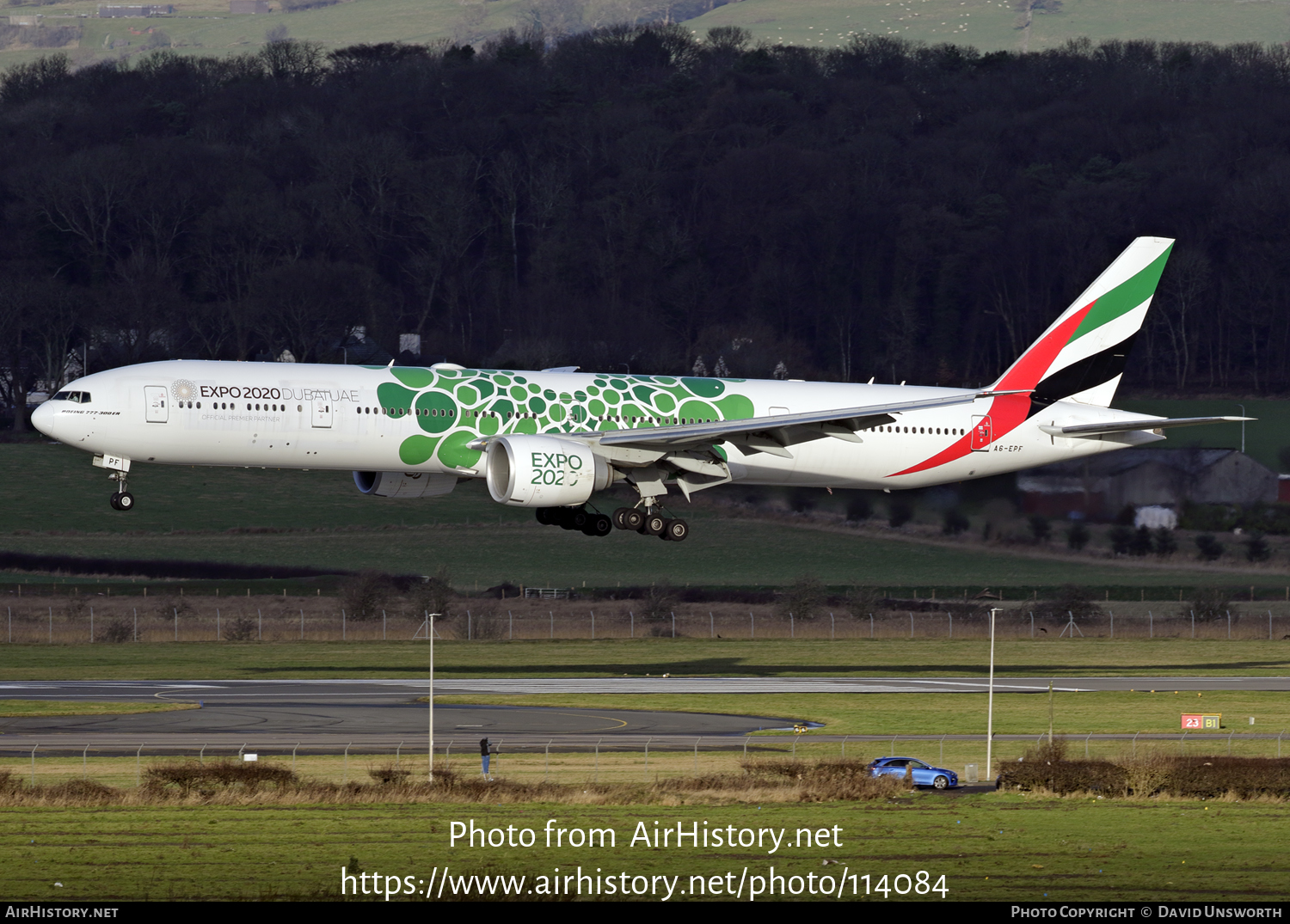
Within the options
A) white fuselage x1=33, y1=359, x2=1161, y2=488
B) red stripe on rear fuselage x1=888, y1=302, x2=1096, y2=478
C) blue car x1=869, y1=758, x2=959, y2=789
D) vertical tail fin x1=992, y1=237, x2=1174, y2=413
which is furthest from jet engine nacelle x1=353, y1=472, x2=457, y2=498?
vertical tail fin x1=992, y1=237, x2=1174, y2=413

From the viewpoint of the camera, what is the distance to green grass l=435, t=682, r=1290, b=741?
59281 mm

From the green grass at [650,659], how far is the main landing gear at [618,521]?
49.6 feet

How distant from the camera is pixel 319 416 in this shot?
53.5 metres

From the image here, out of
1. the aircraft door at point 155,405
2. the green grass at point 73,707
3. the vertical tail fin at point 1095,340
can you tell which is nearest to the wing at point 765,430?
the vertical tail fin at point 1095,340

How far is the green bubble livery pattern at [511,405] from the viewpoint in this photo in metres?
54.5

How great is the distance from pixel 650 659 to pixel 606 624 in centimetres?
1374

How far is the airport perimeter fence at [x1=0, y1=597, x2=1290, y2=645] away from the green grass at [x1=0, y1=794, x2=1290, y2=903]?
48108mm

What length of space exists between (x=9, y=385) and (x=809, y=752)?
100019 millimetres

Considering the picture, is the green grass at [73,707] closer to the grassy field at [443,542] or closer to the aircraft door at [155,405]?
the aircraft door at [155,405]

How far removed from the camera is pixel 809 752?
5238cm

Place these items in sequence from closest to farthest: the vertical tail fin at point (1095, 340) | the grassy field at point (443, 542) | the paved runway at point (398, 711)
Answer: the paved runway at point (398, 711) < the vertical tail fin at point (1095, 340) < the grassy field at point (443, 542)

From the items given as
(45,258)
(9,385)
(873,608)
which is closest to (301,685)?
(873,608)

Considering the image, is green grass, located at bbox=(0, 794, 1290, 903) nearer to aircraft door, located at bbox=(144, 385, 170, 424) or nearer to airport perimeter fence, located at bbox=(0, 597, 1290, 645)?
aircraft door, located at bbox=(144, 385, 170, 424)
